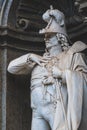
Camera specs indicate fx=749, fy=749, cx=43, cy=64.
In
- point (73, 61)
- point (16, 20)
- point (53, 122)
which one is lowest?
point (53, 122)

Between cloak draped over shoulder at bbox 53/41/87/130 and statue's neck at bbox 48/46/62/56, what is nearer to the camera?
cloak draped over shoulder at bbox 53/41/87/130

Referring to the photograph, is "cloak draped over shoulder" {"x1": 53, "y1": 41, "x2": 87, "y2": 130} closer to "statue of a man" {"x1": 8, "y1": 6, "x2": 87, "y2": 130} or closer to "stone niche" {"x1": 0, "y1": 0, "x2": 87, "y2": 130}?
"statue of a man" {"x1": 8, "y1": 6, "x2": 87, "y2": 130}

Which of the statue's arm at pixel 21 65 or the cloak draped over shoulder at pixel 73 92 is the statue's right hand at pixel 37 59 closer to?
the statue's arm at pixel 21 65

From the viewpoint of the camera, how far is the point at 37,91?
6484 millimetres

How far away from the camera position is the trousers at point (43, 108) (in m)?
6.38

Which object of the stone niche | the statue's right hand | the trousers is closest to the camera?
the trousers

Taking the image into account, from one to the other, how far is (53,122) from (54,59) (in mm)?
562

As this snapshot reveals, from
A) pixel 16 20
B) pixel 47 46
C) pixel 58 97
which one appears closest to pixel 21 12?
pixel 16 20

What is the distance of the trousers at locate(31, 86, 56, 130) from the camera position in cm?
638

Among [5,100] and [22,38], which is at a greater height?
[22,38]

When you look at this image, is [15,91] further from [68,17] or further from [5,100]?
[68,17]

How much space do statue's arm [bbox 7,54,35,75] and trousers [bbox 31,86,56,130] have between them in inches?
10.3

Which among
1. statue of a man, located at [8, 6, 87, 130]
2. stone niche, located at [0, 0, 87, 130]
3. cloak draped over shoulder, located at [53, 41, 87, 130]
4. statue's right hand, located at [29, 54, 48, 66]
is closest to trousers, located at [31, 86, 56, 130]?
statue of a man, located at [8, 6, 87, 130]

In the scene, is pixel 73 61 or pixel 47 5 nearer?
pixel 73 61
